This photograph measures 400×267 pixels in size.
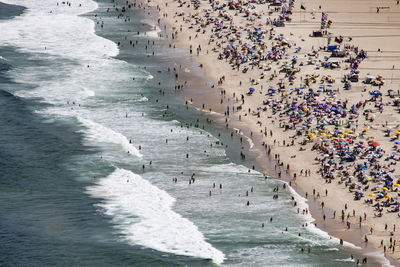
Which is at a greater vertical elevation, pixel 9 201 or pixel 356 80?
pixel 356 80

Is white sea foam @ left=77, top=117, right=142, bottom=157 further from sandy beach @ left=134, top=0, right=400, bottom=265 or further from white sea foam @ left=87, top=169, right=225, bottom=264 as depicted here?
sandy beach @ left=134, top=0, right=400, bottom=265

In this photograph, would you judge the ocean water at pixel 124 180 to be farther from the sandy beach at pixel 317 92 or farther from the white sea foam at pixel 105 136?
the sandy beach at pixel 317 92

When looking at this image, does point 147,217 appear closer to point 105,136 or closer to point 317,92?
point 105,136

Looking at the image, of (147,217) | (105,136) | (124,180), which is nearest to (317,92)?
(105,136)

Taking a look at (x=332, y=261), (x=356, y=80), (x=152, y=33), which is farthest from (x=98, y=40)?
(x=332, y=261)

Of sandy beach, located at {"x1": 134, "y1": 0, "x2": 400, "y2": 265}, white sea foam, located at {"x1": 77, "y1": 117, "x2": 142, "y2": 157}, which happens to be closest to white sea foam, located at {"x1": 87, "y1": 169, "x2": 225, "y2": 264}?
white sea foam, located at {"x1": 77, "y1": 117, "x2": 142, "y2": 157}

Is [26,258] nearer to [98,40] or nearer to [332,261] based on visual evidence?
[332,261]
